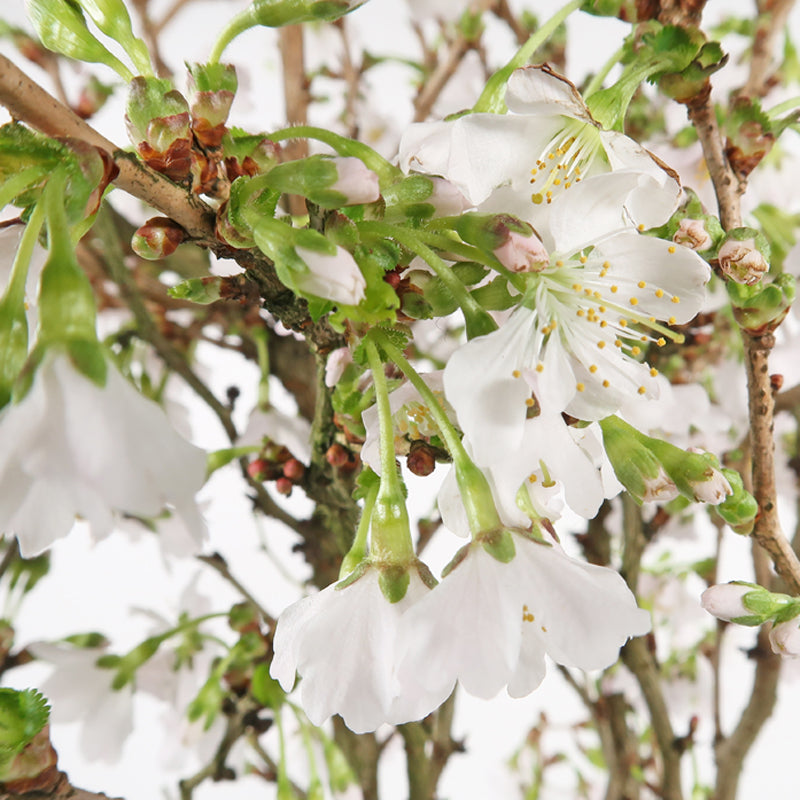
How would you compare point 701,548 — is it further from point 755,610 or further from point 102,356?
point 102,356

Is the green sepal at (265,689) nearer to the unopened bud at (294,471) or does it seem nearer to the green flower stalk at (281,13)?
the unopened bud at (294,471)

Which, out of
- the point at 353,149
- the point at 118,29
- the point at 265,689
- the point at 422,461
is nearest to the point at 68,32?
the point at 118,29

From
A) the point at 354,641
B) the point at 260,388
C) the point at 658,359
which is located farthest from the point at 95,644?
the point at 658,359

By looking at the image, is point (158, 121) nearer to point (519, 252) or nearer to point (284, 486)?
point (519, 252)

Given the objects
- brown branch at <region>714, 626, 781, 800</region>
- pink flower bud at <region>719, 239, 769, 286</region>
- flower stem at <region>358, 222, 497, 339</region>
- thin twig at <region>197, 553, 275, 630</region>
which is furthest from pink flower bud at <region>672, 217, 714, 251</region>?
thin twig at <region>197, 553, 275, 630</region>

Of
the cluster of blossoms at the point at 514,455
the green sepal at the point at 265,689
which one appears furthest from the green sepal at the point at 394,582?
the green sepal at the point at 265,689

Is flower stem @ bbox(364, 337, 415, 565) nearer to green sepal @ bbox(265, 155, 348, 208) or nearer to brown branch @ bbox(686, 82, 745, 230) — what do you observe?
green sepal @ bbox(265, 155, 348, 208)
